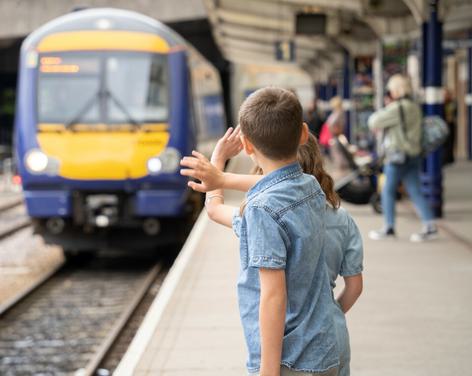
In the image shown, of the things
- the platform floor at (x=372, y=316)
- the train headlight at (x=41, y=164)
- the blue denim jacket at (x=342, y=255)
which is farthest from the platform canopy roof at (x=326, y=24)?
the blue denim jacket at (x=342, y=255)

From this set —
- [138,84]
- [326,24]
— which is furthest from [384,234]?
[326,24]

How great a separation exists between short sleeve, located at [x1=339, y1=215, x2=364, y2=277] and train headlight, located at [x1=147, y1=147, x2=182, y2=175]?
8349mm

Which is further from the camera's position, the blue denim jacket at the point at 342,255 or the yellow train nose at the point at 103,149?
the yellow train nose at the point at 103,149

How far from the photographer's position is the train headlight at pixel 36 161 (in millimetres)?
11500

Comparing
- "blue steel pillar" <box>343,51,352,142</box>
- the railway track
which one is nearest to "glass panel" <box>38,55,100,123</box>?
the railway track

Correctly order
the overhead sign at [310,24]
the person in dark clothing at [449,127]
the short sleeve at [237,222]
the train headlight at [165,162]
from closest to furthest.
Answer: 1. the short sleeve at [237,222]
2. the train headlight at [165,162]
3. the overhead sign at [310,24]
4. the person in dark clothing at [449,127]

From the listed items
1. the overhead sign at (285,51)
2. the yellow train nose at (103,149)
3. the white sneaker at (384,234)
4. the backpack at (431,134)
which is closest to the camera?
the backpack at (431,134)

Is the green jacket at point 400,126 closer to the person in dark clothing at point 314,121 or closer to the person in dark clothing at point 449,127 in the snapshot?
the person in dark clothing at point 449,127

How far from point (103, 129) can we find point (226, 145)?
344 inches

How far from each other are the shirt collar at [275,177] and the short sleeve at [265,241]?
0.09 metres

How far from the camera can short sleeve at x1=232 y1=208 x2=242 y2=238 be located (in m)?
2.92

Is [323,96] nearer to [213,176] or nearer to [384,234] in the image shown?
[384,234]

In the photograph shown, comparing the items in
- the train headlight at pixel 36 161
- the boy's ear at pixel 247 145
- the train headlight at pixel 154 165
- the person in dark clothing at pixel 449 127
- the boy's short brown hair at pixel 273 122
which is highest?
the boy's short brown hair at pixel 273 122

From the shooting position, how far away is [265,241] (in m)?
2.82
